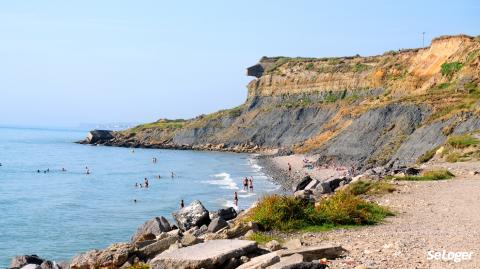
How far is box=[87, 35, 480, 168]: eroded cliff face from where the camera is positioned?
5819 cm

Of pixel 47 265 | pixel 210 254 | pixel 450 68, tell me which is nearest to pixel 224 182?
pixel 450 68

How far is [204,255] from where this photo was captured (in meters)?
9.65

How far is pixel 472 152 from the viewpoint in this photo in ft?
115

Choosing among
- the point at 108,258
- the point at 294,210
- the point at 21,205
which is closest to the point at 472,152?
the point at 294,210

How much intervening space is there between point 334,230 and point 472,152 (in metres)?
24.3

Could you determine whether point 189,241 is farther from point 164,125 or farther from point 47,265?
point 164,125

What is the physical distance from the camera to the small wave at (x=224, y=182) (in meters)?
55.4

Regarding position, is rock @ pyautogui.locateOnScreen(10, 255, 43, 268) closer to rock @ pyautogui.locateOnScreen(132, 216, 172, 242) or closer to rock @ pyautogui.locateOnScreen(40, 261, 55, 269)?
rock @ pyautogui.locateOnScreen(40, 261, 55, 269)

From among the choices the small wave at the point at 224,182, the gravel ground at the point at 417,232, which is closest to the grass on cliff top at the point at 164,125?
the small wave at the point at 224,182

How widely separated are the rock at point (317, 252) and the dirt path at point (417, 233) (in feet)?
0.81

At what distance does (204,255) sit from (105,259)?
2.63 m

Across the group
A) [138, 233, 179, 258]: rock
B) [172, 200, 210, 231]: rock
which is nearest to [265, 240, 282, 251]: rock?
[138, 233, 179, 258]: rock

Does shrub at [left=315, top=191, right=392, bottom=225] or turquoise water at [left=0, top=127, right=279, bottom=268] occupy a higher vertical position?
shrub at [left=315, top=191, right=392, bottom=225]

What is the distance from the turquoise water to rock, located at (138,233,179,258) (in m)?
14.7
